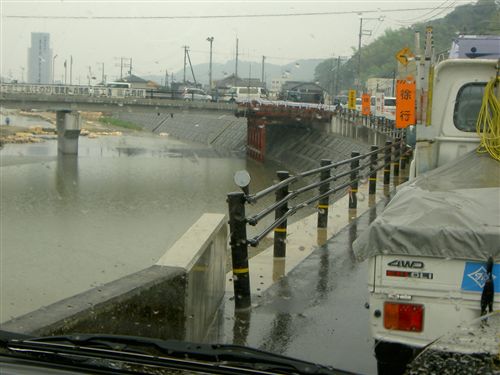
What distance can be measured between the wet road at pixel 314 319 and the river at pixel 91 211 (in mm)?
8532

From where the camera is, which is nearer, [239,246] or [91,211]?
[239,246]

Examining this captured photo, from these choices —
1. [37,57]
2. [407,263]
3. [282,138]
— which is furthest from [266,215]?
[37,57]

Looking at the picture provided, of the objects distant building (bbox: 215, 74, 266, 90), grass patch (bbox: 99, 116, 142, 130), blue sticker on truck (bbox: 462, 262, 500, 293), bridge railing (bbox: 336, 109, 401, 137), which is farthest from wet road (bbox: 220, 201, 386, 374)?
distant building (bbox: 215, 74, 266, 90)

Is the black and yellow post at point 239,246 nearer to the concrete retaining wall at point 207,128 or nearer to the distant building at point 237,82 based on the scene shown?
the concrete retaining wall at point 207,128

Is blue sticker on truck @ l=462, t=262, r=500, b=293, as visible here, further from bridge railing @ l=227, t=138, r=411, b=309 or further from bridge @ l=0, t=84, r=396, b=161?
bridge @ l=0, t=84, r=396, b=161

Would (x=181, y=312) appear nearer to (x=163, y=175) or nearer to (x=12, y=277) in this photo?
(x=12, y=277)

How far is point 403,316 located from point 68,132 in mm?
51672

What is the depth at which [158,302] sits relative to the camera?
194 inches

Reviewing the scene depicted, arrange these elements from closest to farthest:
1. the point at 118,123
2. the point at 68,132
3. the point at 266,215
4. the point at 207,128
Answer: the point at 266,215
the point at 68,132
the point at 207,128
the point at 118,123

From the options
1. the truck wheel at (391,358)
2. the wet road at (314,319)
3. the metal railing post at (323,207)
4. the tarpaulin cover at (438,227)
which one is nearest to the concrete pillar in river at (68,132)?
the metal railing post at (323,207)

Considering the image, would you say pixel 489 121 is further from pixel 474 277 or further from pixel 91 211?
pixel 91 211

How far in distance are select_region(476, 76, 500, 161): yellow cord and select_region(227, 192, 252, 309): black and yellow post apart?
2259 millimetres

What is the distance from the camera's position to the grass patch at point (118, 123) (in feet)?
316

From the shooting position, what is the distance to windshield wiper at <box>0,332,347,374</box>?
105 inches
